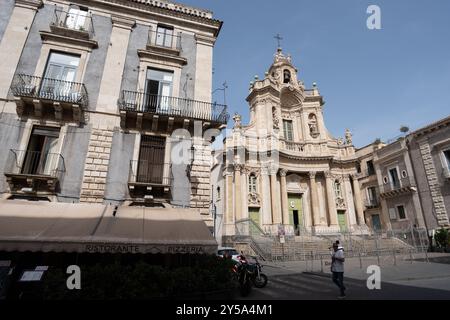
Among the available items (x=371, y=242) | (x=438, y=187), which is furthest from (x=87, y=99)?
(x=438, y=187)

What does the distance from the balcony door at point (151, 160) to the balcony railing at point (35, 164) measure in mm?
2979

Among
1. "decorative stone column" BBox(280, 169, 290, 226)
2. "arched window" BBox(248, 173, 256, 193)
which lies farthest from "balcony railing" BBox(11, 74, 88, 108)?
"decorative stone column" BBox(280, 169, 290, 226)

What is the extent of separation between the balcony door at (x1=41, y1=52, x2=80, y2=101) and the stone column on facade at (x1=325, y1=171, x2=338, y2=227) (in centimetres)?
2635

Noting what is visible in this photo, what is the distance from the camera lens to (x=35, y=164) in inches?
403

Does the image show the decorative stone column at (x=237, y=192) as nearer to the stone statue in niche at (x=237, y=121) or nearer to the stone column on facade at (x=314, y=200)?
the stone statue in niche at (x=237, y=121)

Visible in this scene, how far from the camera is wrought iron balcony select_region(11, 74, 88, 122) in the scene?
1026cm

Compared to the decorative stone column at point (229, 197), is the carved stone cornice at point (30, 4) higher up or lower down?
higher up

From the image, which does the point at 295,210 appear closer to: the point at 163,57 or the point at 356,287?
the point at 356,287

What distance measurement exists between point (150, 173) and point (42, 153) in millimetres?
4242

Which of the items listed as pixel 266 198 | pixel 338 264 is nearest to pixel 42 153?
pixel 338 264

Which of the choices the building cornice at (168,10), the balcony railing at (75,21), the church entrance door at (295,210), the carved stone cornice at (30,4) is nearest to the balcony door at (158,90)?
the balcony railing at (75,21)

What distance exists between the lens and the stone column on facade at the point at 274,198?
2561 cm

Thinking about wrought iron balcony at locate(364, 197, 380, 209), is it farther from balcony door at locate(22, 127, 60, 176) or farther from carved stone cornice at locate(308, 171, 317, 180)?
balcony door at locate(22, 127, 60, 176)

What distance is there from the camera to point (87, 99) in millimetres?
11375
